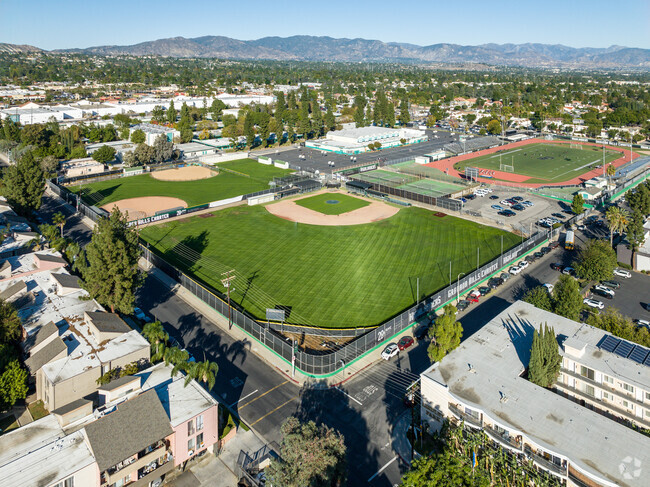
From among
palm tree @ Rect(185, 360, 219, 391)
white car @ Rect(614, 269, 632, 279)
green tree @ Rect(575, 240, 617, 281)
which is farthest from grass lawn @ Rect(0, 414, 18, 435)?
white car @ Rect(614, 269, 632, 279)

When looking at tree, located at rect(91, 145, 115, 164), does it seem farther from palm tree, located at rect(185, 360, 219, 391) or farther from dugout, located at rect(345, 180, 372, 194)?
palm tree, located at rect(185, 360, 219, 391)

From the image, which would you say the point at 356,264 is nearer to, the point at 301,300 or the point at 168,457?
the point at 301,300

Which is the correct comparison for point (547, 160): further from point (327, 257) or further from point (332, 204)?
point (327, 257)

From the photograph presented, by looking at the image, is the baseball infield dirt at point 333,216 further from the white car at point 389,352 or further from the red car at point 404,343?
the white car at point 389,352

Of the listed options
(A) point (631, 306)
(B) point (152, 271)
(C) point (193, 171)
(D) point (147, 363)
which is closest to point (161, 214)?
(B) point (152, 271)

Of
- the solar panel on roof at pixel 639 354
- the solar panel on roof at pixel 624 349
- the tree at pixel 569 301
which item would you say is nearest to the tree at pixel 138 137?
the tree at pixel 569 301
